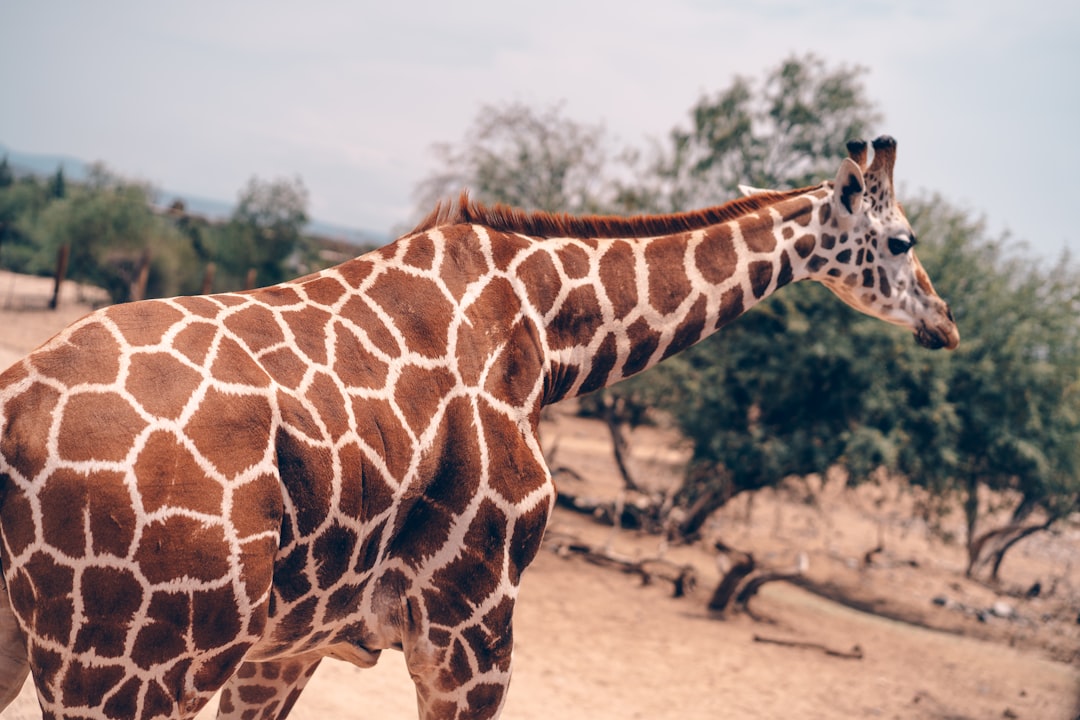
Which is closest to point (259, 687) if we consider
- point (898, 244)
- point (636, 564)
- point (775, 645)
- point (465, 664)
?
point (465, 664)

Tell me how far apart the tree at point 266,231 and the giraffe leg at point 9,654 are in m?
25.1

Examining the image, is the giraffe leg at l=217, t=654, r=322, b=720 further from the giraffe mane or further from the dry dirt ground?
the giraffe mane

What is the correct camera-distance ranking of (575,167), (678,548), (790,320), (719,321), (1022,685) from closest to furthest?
(719,321) < (1022,685) < (790,320) < (678,548) < (575,167)

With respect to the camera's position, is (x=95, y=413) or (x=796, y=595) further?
(x=796, y=595)

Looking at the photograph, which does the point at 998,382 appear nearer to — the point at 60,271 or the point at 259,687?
the point at 259,687

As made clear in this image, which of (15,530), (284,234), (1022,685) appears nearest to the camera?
(15,530)

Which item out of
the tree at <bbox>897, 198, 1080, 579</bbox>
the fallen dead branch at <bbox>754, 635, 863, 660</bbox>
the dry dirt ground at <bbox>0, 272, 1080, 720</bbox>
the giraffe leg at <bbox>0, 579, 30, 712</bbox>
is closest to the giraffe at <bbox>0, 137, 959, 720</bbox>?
the giraffe leg at <bbox>0, 579, 30, 712</bbox>

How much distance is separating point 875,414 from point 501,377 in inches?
392

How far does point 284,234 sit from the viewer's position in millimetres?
27203

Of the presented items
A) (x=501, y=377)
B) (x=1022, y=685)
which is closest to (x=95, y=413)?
(x=501, y=377)

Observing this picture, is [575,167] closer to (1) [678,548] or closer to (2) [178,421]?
(1) [678,548]

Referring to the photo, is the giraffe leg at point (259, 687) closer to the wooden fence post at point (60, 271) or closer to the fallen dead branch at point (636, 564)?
the fallen dead branch at point (636, 564)

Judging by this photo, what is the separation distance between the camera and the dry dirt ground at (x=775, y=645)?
7.31 metres

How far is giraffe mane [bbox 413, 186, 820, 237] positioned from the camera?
139 inches
